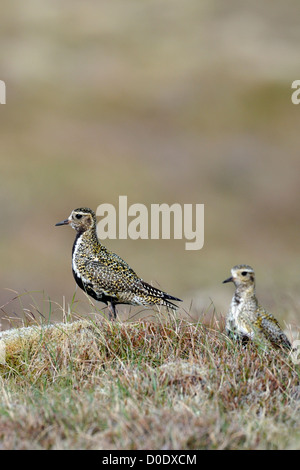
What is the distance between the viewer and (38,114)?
2981 cm

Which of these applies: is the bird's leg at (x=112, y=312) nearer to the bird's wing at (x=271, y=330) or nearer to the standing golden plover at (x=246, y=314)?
the standing golden plover at (x=246, y=314)

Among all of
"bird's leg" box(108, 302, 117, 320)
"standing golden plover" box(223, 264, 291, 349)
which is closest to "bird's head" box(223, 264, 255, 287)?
"standing golden plover" box(223, 264, 291, 349)

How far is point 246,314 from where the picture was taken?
5320 mm

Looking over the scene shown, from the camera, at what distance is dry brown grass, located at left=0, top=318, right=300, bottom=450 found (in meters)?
4.16

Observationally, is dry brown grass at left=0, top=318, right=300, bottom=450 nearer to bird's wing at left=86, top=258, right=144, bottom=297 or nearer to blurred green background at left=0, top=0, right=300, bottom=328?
bird's wing at left=86, top=258, right=144, bottom=297

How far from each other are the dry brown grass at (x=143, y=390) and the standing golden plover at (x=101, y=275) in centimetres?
21

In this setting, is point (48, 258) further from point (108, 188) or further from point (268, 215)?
point (268, 215)

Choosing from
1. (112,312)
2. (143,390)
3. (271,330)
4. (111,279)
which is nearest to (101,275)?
(111,279)

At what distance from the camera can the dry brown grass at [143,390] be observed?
4164 mm

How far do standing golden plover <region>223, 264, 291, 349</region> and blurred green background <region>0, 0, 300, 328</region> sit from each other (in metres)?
14.2

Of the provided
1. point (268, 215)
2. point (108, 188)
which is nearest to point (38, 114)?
point (108, 188)

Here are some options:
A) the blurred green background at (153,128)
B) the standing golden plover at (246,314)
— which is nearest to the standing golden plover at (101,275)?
the standing golden plover at (246,314)

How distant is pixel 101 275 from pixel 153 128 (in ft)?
77.4
